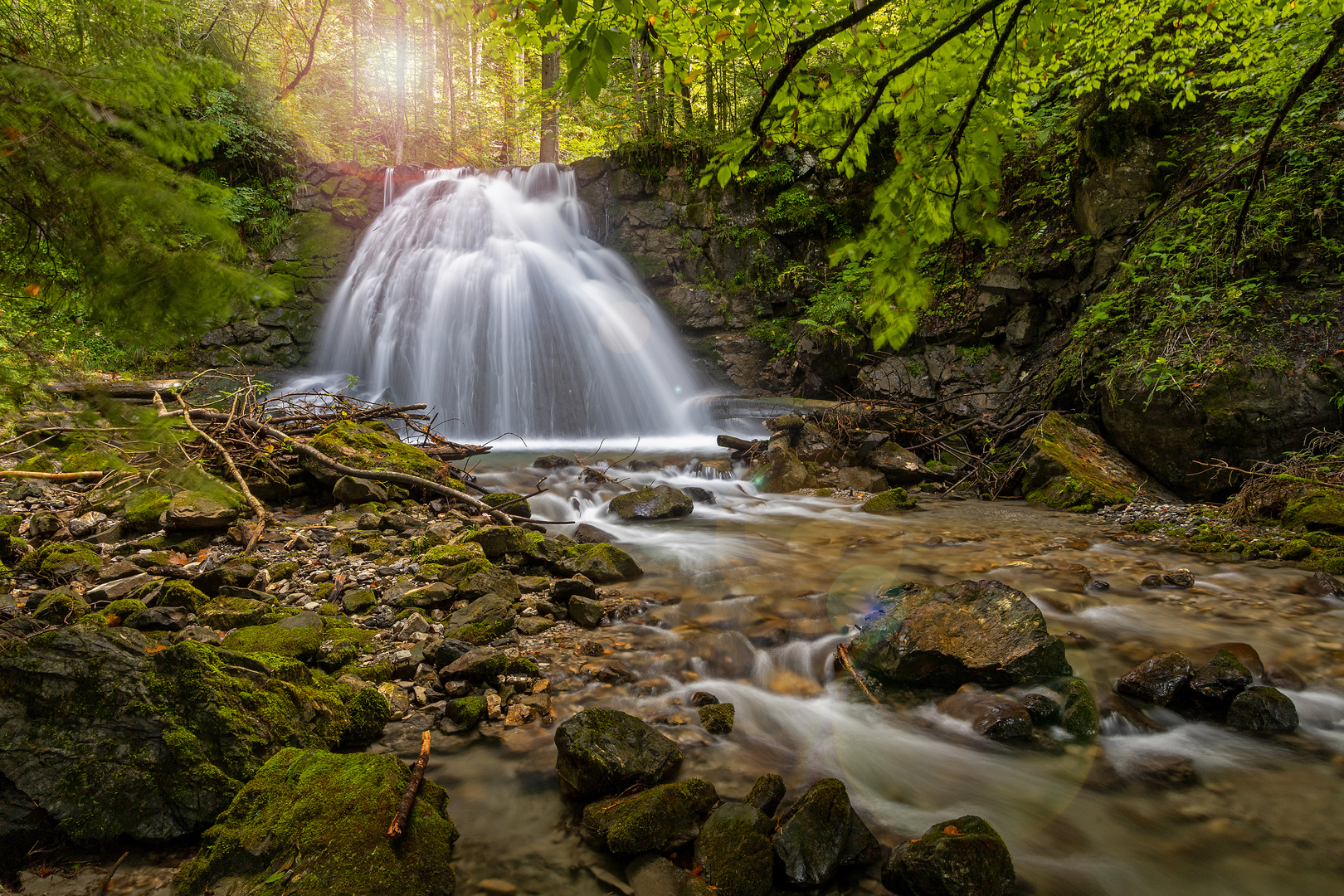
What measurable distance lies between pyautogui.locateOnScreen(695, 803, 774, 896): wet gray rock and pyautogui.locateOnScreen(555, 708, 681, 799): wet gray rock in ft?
1.28

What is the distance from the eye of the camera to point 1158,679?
10.6 ft

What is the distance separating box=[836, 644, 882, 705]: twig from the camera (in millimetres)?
3442

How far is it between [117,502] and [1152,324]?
37.8 ft

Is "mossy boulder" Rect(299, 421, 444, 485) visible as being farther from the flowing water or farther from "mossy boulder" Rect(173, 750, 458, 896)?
"mossy boulder" Rect(173, 750, 458, 896)

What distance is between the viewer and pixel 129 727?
2.00m

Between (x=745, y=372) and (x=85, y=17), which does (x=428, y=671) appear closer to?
(x=85, y=17)

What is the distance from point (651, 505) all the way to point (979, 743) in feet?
15.1

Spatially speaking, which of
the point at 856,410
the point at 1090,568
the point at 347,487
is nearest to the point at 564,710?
the point at 347,487

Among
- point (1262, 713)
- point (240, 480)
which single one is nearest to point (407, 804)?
point (1262, 713)

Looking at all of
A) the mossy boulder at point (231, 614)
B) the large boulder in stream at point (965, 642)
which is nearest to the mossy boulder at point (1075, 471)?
the large boulder in stream at point (965, 642)

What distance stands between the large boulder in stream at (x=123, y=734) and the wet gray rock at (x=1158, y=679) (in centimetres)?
419

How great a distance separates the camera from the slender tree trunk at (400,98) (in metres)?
22.7

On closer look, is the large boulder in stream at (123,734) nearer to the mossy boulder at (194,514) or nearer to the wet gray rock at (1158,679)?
the mossy boulder at (194,514)

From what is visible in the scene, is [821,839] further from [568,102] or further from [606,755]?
[568,102]
